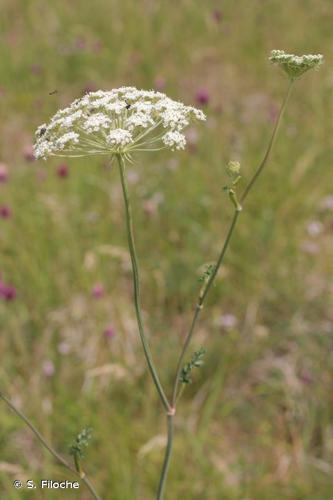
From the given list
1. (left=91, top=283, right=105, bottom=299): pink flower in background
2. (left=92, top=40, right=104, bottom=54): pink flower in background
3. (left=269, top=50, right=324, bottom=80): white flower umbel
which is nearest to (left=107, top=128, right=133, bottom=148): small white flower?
(left=269, top=50, right=324, bottom=80): white flower umbel

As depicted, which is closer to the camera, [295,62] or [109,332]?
[295,62]

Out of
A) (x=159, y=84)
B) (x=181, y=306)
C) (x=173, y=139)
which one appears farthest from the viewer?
(x=159, y=84)

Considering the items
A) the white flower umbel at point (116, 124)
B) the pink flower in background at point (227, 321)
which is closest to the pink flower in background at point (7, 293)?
the pink flower in background at point (227, 321)

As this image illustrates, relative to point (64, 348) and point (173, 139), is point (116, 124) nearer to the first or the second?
point (173, 139)

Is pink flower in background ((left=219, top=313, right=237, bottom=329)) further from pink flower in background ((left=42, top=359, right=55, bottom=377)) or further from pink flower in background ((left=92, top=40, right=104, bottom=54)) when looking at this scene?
pink flower in background ((left=92, top=40, right=104, bottom=54))

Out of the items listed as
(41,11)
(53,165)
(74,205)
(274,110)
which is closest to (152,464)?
(74,205)

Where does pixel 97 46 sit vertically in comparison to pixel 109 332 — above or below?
above

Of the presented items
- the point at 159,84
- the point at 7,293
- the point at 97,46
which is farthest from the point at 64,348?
the point at 97,46
